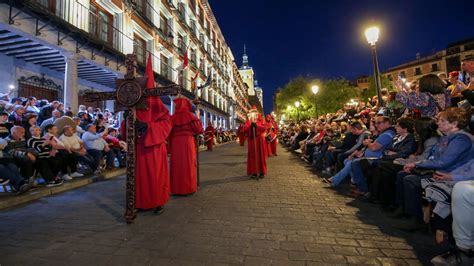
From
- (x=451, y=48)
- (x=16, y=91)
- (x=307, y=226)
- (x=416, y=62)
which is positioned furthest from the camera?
(x=416, y=62)

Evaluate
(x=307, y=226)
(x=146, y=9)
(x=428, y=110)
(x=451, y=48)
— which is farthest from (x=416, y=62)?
(x=307, y=226)

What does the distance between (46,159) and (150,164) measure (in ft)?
12.4

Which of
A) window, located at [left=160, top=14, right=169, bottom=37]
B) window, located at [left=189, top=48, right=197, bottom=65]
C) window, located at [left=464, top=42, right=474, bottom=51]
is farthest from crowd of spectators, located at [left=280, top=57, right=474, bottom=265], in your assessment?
window, located at [left=464, top=42, right=474, bottom=51]

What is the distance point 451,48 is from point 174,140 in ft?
179

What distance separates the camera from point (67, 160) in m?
6.66

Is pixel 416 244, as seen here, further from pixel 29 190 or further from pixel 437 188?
pixel 29 190

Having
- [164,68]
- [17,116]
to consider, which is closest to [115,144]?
[17,116]

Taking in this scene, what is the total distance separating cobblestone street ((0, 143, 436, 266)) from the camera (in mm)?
2539

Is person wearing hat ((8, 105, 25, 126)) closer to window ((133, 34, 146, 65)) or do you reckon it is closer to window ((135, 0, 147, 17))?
window ((133, 34, 146, 65))

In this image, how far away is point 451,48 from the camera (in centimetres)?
4091

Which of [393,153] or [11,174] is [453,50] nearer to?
[393,153]

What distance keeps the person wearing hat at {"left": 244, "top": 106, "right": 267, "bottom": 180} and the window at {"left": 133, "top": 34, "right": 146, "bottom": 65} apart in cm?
1269

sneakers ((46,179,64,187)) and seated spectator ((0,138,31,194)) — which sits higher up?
seated spectator ((0,138,31,194))

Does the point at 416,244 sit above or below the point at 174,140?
below
